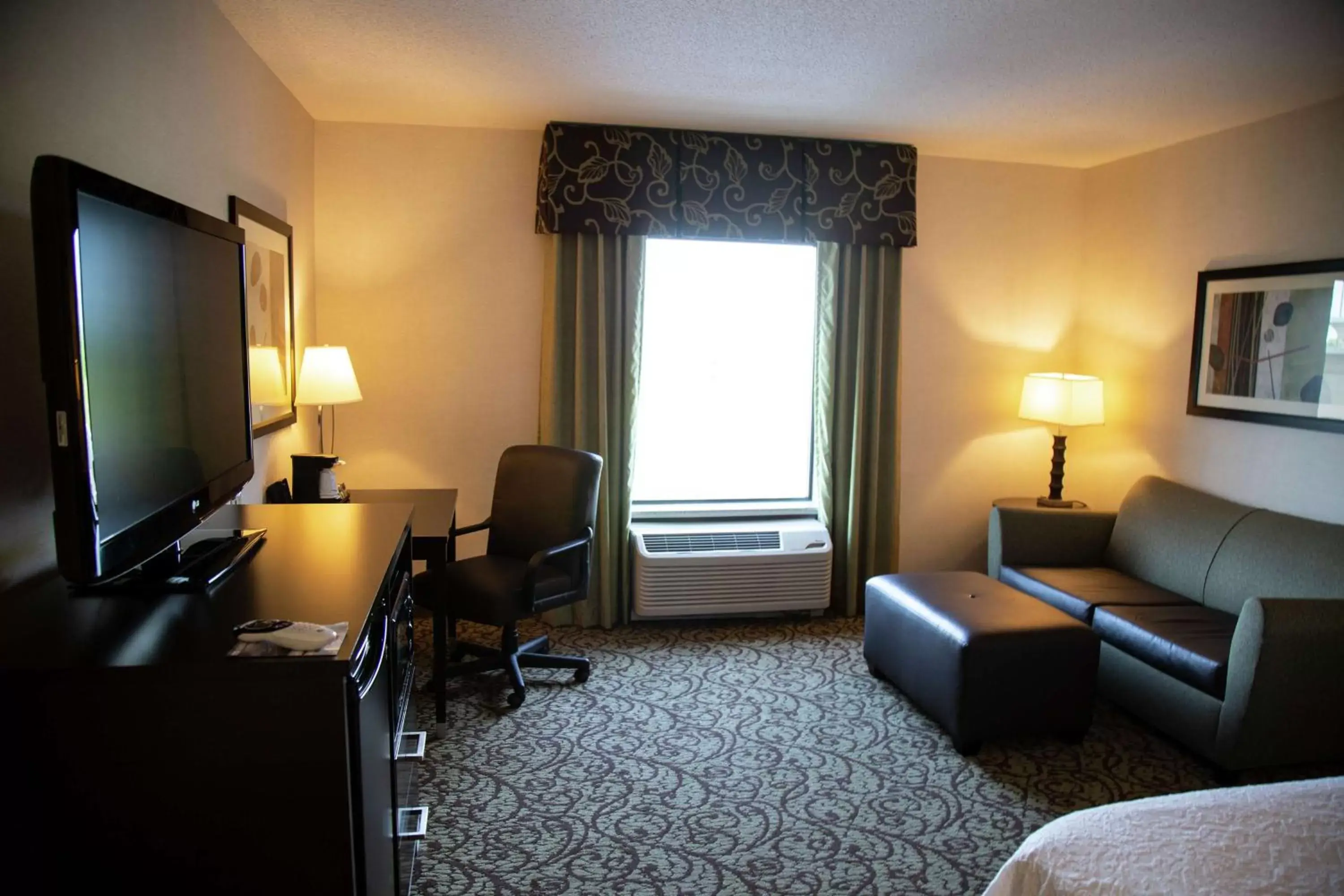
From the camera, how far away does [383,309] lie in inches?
165

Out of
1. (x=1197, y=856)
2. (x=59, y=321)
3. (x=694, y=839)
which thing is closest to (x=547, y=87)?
(x=59, y=321)

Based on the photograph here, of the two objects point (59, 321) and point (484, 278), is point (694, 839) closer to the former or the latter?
point (59, 321)

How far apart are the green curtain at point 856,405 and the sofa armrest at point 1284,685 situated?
78.1 inches

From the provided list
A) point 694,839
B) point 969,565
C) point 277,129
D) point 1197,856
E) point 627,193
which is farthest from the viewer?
point 969,565

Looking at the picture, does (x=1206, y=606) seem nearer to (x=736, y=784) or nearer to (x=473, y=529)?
(x=736, y=784)

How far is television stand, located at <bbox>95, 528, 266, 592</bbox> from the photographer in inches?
66.7

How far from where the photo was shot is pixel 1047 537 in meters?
4.11

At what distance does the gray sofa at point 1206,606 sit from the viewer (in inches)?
109

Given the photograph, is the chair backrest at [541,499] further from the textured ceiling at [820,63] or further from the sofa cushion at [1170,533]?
the sofa cushion at [1170,533]

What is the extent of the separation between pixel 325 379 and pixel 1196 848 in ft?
10.4

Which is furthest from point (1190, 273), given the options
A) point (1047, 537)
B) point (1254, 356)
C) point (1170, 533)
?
point (1047, 537)

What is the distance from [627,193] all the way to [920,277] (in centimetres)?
167

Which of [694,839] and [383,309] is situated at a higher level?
[383,309]

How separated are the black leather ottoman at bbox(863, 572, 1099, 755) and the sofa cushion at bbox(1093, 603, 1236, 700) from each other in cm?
24
